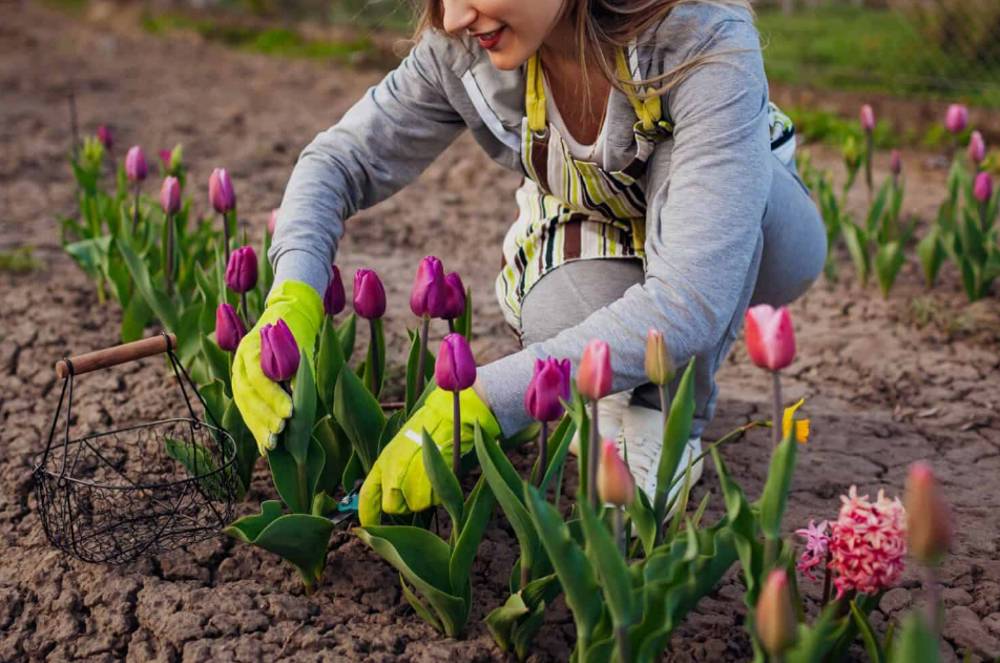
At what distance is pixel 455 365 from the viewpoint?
1.47 meters

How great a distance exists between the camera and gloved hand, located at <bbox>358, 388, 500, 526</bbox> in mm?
1567

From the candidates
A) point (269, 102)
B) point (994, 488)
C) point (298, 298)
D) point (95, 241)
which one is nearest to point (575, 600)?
point (298, 298)

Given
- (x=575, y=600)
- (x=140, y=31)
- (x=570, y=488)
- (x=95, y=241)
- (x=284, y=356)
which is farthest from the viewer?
(x=140, y=31)

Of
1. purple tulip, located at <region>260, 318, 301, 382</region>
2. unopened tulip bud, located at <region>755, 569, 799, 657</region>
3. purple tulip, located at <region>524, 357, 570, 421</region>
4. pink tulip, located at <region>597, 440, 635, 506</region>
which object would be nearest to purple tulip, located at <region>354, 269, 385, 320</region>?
purple tulip, located at <region>260, 318, 301, 382</region>

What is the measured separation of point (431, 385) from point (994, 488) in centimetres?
112

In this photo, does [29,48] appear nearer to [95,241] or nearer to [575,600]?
[95,241]

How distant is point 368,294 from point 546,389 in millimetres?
432

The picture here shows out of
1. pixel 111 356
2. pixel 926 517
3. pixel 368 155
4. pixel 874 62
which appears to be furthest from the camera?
pixel 874 62

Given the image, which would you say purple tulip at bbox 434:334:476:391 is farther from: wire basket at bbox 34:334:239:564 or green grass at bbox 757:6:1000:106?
green grass at bbox 757:6:1000:106

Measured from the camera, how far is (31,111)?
5477 millimetres

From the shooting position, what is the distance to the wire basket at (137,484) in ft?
5.69

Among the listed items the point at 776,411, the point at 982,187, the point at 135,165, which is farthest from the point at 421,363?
the point at 982,187

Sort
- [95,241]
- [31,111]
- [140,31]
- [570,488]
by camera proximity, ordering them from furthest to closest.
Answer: [140,31]
[31,111]
[95,241]
[570,488]

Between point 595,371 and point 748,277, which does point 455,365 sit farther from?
point 748,277
